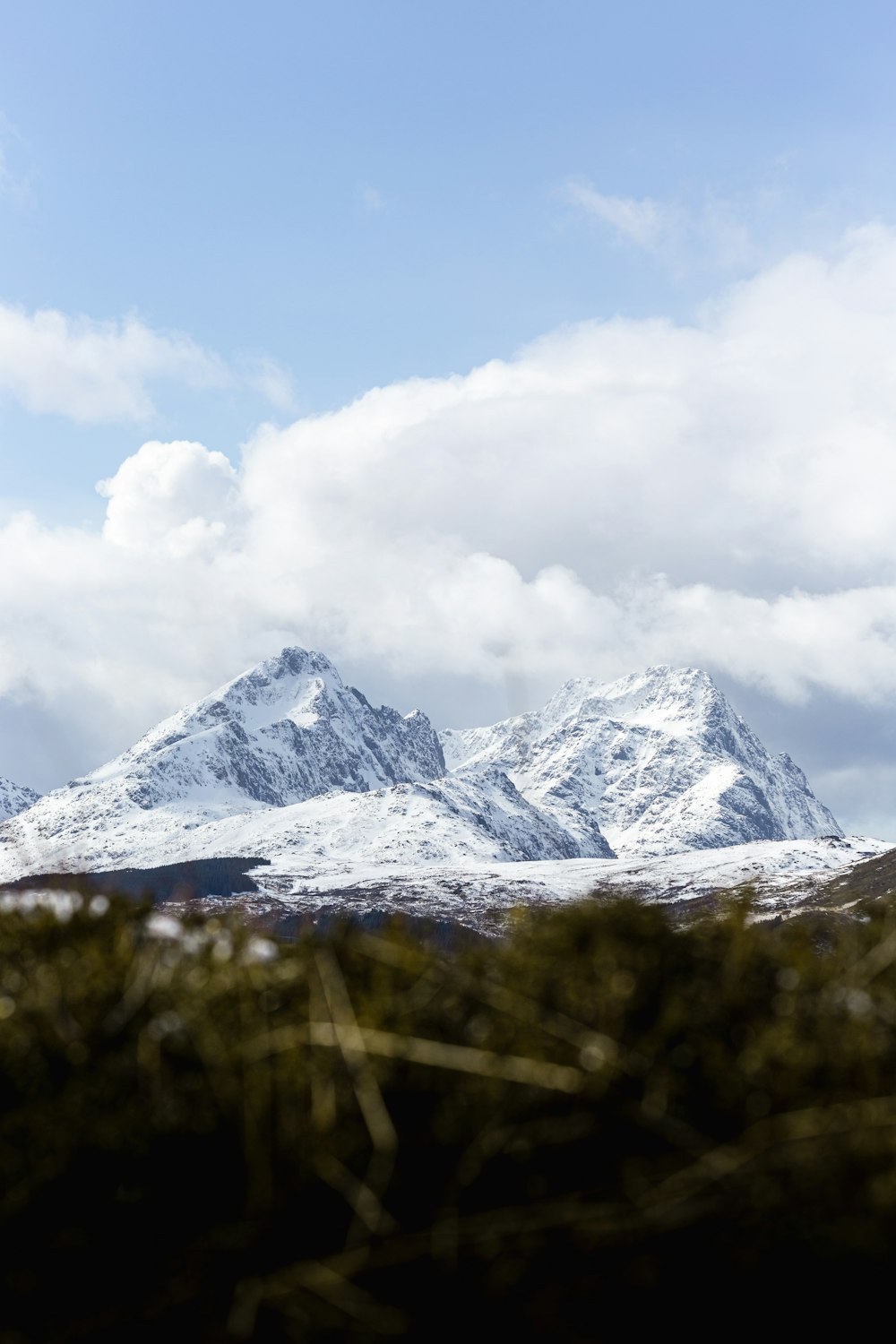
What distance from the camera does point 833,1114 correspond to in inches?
128

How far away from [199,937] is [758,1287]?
9.22ft

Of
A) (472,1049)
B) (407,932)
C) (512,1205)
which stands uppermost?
(407,932)

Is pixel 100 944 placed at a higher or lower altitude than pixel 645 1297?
higher

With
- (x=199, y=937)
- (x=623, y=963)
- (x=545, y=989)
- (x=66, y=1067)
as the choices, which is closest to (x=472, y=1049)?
(x=545, y=989)

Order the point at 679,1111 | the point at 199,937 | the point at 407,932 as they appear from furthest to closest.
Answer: the point at 199,937
the point at 407,932
the point at 679,1111

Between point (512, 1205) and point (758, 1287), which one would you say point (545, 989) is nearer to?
point (512, 1205)

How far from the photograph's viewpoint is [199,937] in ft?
16.6

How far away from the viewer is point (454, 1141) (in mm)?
3445

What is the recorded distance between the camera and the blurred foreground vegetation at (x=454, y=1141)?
3.07 metres

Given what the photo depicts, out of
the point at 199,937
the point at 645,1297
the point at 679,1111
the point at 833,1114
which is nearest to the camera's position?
the point at 645,1297

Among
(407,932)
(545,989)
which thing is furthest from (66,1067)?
(545,989)

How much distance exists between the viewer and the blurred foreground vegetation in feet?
10.1

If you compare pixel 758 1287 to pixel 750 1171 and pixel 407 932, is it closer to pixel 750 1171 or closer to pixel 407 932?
pixel 750 1171

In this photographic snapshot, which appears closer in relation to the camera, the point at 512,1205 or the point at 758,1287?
the point at 758,1287
